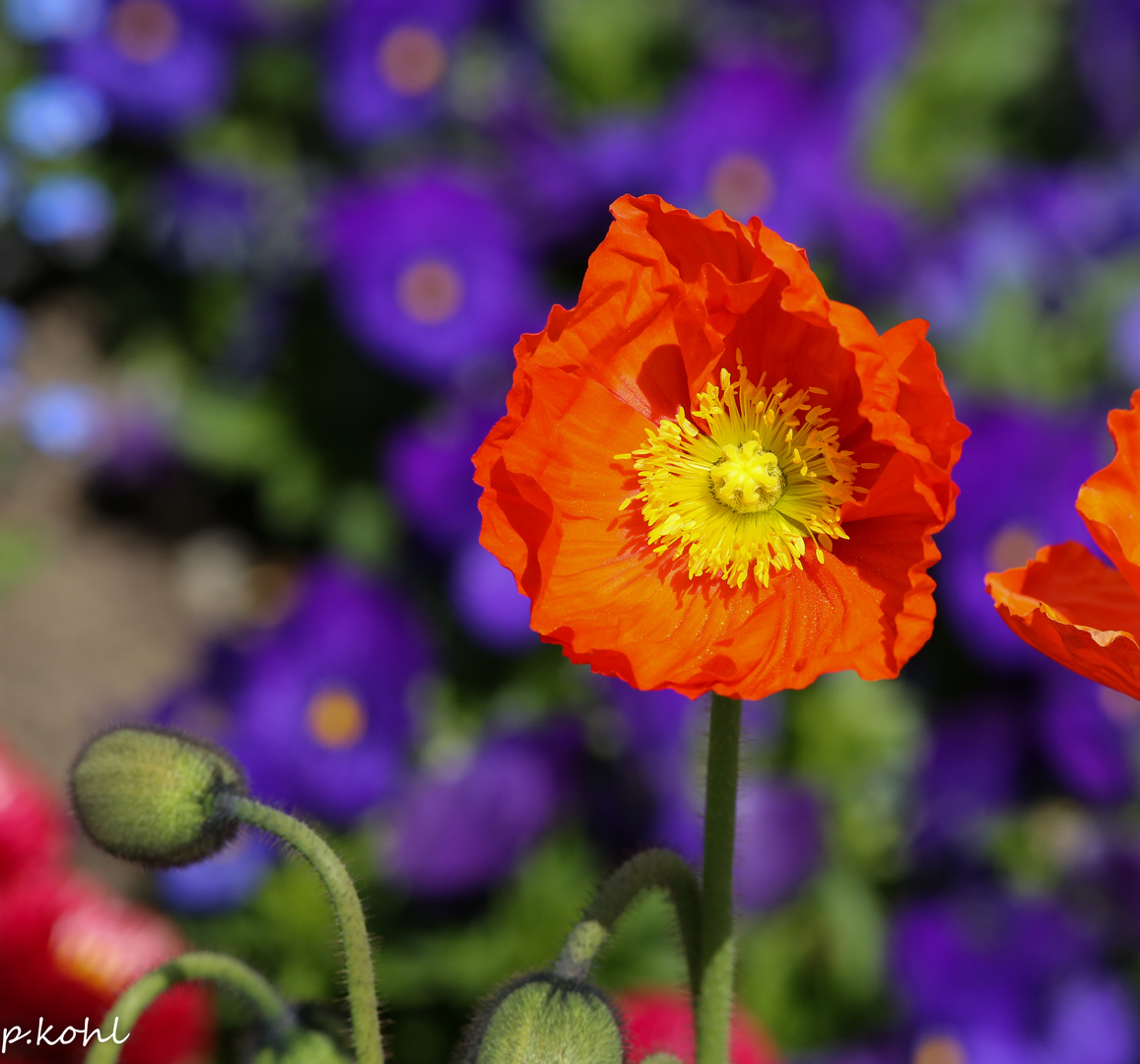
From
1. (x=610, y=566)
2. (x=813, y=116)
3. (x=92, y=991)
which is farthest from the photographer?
(x=813, y=116)

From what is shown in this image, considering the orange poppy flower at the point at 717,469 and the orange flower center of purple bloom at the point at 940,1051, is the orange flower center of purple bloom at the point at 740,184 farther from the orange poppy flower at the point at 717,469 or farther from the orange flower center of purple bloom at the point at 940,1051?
the orange poppy flower at the point at 717,469

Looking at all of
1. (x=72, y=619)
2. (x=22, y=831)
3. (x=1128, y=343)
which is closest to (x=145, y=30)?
(x=72, y=619)

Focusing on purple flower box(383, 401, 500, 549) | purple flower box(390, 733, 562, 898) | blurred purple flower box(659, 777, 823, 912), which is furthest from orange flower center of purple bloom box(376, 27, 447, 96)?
blurred purple flower box(659, 777, 823, 912)

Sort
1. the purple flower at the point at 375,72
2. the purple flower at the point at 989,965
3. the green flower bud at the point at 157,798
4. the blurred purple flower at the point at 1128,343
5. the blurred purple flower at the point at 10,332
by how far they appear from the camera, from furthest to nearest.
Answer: the purple flower at the point at 375,72
the blurred purple flower at the point at 10,332
the blurred purple flower at the point at 1128,343
the purple flower at the point at 989,965
the green flower bud at the point at 157,798

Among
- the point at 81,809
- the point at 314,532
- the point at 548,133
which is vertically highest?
the point at 548,133

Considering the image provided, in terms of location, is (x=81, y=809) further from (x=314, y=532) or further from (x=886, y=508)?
(x=314, y=532)

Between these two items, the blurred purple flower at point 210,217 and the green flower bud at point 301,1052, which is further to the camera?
the blurred purple flower at point 210,217

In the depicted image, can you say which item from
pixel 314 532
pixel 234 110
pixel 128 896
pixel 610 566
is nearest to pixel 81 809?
pixel 610 566

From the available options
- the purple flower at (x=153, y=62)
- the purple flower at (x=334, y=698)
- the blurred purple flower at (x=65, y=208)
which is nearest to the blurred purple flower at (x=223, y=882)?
the purple flower at (x=334, y=698)
